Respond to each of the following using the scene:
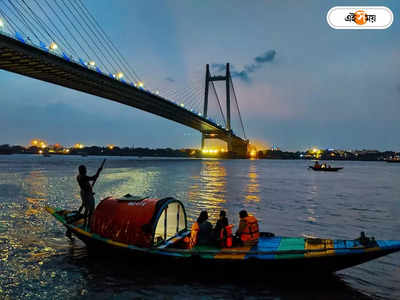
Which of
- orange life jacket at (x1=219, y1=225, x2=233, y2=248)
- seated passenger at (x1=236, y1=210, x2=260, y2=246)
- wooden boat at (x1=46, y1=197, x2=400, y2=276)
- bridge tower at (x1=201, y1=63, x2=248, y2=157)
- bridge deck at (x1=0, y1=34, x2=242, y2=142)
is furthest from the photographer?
bridge tower at (x1=201, y1=63, x2=248, y2=157)

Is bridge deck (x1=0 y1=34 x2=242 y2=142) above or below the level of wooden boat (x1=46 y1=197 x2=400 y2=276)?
above

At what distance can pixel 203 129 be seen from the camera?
83.9 metres

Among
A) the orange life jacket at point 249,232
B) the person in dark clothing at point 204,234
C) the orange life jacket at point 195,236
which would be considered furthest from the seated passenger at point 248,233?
the orange life jacket at point 195,236

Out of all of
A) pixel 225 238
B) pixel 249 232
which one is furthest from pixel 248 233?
pixel 225 238

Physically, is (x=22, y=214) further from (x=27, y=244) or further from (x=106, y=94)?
(x=106, y=94)

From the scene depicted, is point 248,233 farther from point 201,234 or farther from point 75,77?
point 75,77

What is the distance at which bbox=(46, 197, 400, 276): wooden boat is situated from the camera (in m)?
6.36

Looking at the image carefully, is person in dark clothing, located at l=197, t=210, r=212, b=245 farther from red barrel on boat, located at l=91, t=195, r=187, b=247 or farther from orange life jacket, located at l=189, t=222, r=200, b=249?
red barrel on boat, located at l=91, t=195, r=187, b=247

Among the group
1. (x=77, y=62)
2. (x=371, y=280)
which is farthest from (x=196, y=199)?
(x=77, y=62)

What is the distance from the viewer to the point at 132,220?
24.6ft

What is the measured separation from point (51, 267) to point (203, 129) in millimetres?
76830

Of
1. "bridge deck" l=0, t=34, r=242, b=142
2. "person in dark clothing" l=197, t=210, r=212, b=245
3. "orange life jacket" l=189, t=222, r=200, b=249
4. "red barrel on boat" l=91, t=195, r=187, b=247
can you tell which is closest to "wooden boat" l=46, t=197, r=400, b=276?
"red barrel on boat" l=91, t=195, r=187, b=247

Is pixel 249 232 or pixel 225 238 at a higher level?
pixel 249 232

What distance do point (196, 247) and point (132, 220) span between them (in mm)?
1536
